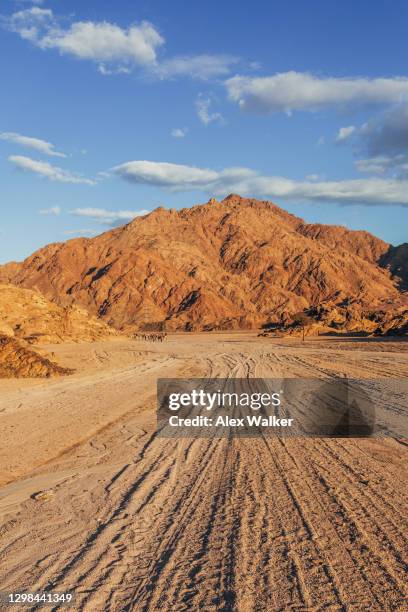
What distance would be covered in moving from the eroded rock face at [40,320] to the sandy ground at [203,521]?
35.4 metres

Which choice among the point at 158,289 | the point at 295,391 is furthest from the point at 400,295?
the point at 295,391

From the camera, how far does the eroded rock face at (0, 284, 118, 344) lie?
43719mm

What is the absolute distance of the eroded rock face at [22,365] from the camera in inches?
727

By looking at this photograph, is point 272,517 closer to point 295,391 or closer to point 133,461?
point 133,461

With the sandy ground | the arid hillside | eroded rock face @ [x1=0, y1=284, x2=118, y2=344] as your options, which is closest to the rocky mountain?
the arid hillside

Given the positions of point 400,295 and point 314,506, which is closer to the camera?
point 314,506

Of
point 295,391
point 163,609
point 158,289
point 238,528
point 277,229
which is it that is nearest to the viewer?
point 163,609

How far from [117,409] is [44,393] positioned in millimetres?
3623

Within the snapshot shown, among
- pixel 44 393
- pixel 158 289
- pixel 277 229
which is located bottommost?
pixel 44 393

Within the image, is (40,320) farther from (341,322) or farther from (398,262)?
(398,262)

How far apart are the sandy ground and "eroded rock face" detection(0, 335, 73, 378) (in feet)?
30.8

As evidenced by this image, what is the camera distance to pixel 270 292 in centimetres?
10288

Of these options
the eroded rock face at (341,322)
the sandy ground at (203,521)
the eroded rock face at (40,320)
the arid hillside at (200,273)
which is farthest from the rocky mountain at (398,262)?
the sandy ground at (203,521)

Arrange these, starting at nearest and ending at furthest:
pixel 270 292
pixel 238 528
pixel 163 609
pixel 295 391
A: pixel 163 609 < pixel 238 528 < pixel 295 391 < pixel 270 292
